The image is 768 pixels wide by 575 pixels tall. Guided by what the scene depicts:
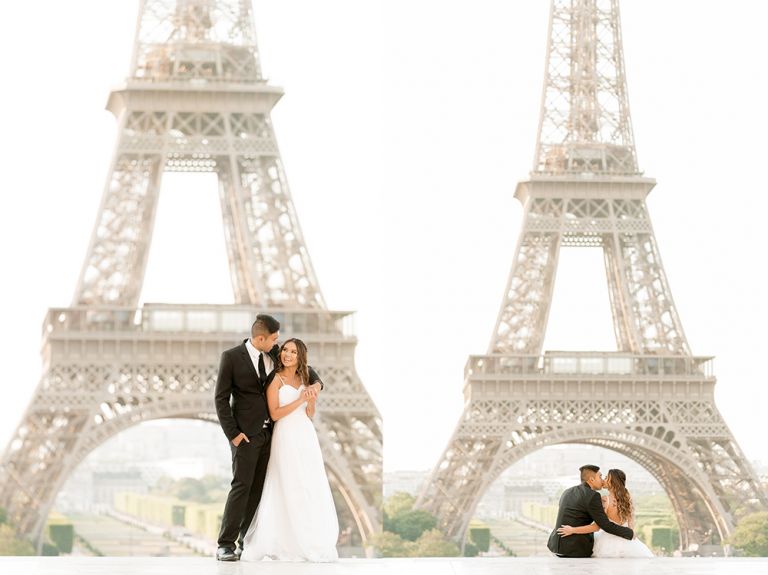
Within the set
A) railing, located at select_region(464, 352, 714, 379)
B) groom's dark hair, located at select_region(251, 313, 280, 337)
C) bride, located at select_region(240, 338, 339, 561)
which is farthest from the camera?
railing, located at select_region(464, 352, 714, 379)

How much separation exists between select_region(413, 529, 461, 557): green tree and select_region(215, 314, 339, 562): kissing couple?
1138 cm

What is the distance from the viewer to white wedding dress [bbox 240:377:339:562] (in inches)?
292

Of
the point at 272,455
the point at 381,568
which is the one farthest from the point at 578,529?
the point at 272,455

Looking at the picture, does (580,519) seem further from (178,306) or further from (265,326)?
(178,306)

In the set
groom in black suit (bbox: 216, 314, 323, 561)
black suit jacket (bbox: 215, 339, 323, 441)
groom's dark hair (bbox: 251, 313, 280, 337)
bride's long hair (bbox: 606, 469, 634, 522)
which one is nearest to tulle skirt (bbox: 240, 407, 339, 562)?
groom in black suit (bbox: 216, 314, 323, 561)

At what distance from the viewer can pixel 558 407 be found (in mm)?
20266

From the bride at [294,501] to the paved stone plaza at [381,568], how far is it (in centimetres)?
19

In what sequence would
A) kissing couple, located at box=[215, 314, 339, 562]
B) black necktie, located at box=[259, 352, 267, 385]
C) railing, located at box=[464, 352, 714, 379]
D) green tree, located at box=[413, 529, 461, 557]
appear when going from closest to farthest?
kissing couple, located at box=[215, 314, 339, 562]
black necktie, located at box=[259, 352, 267, 385]
green tree, located at box=[413, 529, 461, 557]
railing, located at box=[464, 352, 714, 379]

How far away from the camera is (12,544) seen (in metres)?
17.5

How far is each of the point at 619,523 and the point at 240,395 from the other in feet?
8.24

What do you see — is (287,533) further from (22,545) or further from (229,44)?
(229,44)

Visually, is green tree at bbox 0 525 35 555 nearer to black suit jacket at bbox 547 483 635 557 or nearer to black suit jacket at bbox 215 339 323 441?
black suit jacket at bbox 547 483 635 557

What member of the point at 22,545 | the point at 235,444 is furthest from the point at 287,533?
the point at 22,545

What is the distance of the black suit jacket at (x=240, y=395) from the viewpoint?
711 cm
